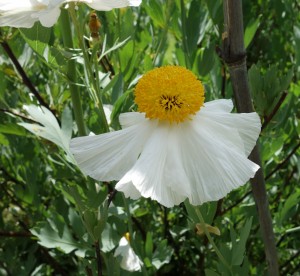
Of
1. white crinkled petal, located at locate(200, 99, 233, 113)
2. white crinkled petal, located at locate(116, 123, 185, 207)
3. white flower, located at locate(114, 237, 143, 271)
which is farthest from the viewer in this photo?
white flower, located at locate(114, 237, 143, 271)

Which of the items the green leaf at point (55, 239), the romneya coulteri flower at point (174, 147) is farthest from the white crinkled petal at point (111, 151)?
the green leaf at point (55, 239)

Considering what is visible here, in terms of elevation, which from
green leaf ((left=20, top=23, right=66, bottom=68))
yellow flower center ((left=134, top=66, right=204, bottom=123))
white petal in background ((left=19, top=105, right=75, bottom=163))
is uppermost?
green leaf ((left=20, top=23, right=66, bottom=68))

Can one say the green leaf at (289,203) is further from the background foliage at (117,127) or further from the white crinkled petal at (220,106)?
the white crinkled petal at (220,106)

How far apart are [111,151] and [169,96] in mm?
99

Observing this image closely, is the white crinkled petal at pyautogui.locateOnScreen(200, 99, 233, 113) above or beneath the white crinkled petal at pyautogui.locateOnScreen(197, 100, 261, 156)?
above

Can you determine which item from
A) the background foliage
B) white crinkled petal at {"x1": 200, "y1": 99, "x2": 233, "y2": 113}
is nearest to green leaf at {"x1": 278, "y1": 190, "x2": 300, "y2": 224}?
the background foliage

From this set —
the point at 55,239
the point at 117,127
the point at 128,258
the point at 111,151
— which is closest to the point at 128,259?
the point at 128,258

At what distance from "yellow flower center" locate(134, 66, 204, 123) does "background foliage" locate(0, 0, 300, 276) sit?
0.31 feet

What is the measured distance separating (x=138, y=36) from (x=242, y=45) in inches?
27.7

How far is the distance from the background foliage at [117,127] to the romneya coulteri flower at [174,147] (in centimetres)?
9

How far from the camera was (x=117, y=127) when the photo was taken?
88 centimetres

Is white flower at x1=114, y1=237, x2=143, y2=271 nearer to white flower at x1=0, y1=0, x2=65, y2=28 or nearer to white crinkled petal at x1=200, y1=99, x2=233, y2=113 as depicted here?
white crinkled petal at x1=200, y1=99, x2=233, y2=113

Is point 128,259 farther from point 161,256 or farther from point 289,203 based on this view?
point 289,203

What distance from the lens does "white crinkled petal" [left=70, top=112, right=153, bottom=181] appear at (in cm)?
64
